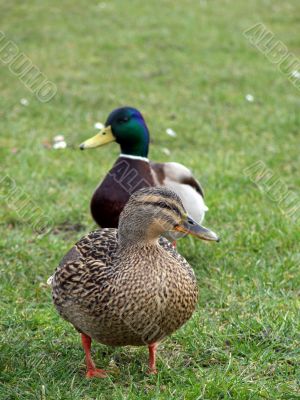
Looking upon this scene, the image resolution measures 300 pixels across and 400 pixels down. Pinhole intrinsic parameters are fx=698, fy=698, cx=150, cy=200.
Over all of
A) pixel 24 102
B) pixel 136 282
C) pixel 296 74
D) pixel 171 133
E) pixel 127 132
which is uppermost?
pixel 296 74

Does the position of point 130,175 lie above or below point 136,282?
below

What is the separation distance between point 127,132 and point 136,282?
5.92ft

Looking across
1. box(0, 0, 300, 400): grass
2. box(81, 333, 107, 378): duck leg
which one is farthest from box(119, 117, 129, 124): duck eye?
box(81, 333, 107, 378): duck leg

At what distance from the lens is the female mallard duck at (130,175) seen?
4.07 metres

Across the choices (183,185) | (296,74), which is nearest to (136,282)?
(183,185)

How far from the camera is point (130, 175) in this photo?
4148mm

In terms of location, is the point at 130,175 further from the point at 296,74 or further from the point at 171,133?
the point at 296,74

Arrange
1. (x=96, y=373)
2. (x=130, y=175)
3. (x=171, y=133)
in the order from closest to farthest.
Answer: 1. (x=96, y=373)
2. (x=130, y=175)
3. (x=171, y=133)

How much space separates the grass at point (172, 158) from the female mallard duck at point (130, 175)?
14.0 inches

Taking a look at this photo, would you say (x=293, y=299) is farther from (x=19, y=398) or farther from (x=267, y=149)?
(x=267, y=149)

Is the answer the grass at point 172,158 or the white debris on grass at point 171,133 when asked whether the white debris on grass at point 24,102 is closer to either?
the grass at point 172,158

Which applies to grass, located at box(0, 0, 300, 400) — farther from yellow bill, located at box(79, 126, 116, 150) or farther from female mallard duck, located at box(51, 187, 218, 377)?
yellow bill, located at box(79, 126, 116, 150)

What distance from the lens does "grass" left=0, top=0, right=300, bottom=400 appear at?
9.94 ft

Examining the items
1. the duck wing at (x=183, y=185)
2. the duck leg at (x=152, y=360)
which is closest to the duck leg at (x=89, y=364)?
the duck leg at (x=152, y=360)
